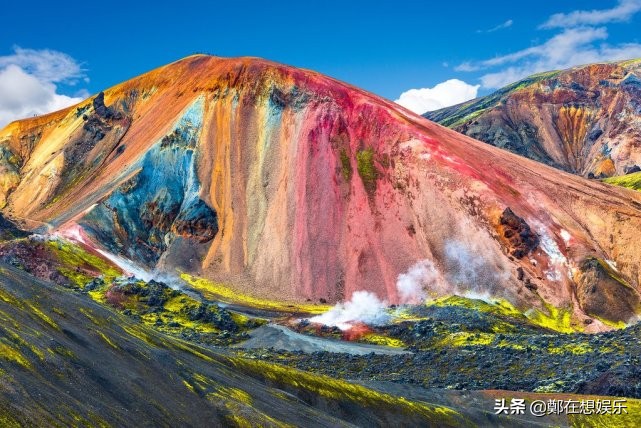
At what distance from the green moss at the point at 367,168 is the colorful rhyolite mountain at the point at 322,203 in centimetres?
20

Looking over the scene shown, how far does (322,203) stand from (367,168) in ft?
29.2

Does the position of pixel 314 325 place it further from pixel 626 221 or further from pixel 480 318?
pixel 626 221

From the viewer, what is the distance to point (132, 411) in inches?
794

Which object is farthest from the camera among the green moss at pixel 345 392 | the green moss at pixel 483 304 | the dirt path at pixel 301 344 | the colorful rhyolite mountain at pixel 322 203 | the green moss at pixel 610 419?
the colorful rhyolite mountain at pixel 322 203

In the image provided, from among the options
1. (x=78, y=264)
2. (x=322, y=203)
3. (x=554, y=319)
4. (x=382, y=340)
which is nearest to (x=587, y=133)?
(x=322, y=203)

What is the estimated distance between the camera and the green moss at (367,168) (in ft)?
282

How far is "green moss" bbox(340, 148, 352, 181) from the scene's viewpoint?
87.8 metres

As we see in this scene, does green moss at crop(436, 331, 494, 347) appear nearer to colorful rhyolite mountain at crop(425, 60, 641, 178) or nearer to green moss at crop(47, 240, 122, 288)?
green moss at crop(47, 240, 122, 288)

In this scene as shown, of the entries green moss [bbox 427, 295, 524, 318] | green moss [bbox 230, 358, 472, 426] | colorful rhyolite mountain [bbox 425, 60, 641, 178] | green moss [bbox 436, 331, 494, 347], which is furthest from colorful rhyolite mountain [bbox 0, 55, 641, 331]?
colorful rhyolite mountain [bbox 425, 60, 641, 178]

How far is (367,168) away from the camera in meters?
88.3

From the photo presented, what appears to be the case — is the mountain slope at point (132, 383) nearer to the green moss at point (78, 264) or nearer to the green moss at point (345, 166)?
the green moss at point (78, 264)

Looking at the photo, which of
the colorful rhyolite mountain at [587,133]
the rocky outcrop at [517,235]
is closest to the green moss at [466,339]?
the rocky outcrop at [517,235]

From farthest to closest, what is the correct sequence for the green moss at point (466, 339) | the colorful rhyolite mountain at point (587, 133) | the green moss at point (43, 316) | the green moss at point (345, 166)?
the colorful rhyolite mountain at point (587, 133) → the green moss at point (345, 166) → the green moss at point (466, 339) → the green moss at point (43, 316)

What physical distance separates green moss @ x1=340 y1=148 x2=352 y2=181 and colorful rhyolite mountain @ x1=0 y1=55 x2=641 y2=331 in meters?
0.20
